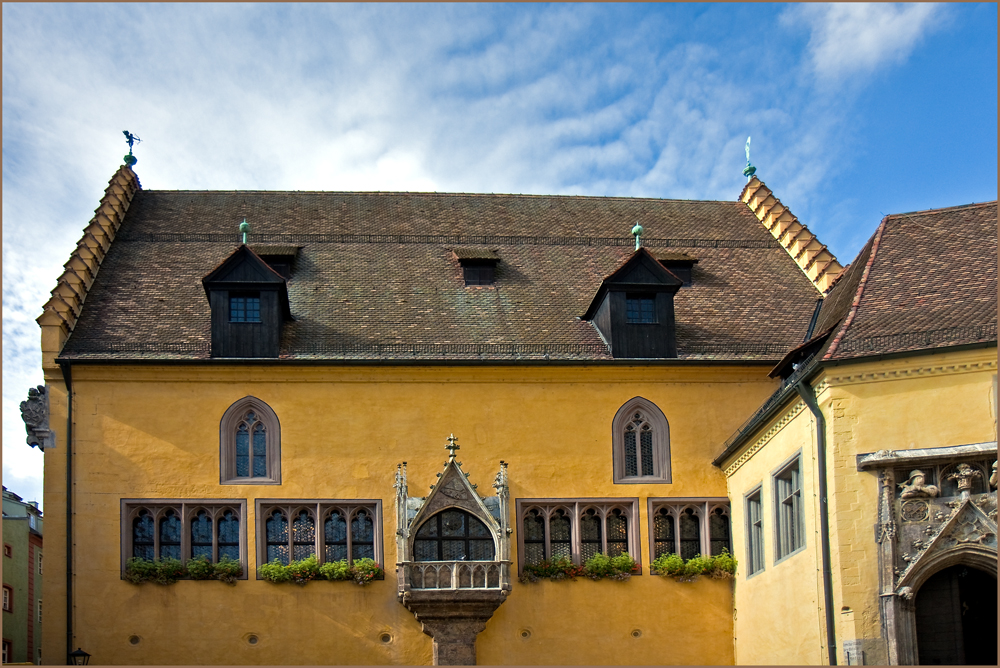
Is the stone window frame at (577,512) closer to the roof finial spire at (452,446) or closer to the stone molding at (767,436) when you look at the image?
the roof finial spire at (452,446)

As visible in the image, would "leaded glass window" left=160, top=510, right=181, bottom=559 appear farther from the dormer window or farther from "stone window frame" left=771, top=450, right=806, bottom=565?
"stone window frame" left=771, top=450, right=806, bottom=565

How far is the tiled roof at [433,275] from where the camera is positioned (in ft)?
78.4

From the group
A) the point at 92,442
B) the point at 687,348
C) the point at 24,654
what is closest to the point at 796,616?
the point at 687,348

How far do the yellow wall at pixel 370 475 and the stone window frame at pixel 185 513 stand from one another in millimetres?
154

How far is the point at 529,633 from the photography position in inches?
890

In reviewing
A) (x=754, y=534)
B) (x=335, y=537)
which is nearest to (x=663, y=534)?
(x=754, y=534)

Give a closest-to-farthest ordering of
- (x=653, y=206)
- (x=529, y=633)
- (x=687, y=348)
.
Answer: (x=529, y=633), (x=687, y=348), (x=653, y=206)

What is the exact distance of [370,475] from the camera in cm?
2303

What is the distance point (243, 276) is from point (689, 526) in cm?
1019

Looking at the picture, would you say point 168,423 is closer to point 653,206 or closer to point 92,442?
point 92,442

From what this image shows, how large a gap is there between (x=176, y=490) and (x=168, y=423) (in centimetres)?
131

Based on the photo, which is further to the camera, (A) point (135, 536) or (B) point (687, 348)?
(B) point (687, 348)

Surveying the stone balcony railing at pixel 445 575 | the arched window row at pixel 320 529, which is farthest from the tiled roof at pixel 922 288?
the arched window row at pixel 320 529

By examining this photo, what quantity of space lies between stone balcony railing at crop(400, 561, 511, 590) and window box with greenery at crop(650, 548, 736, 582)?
10.2ft
